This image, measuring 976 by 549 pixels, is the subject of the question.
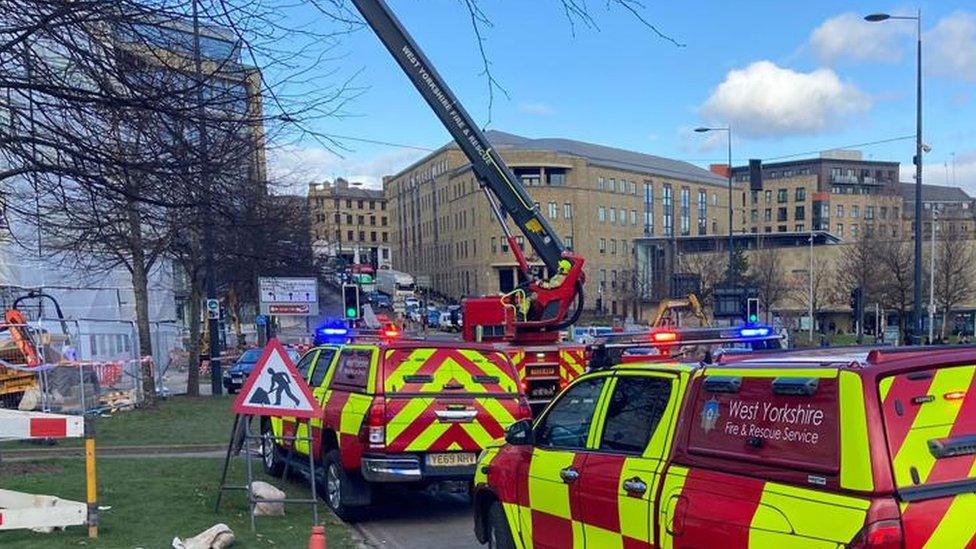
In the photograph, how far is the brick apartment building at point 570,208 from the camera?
3679 inches

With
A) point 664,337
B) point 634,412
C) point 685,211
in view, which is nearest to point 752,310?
point 664,337

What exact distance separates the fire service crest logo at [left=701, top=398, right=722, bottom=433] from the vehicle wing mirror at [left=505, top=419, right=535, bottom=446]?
74.7 inches

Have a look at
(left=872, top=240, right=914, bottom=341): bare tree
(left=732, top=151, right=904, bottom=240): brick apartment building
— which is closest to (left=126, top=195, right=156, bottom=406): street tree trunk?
(left=872, top=240, right=914, bottom=341): bare tree

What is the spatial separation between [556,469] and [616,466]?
74 centimetres

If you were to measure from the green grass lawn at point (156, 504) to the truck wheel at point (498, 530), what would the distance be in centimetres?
171

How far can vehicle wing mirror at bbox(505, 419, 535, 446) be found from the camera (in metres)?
6.21

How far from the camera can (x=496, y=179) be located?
15734mm

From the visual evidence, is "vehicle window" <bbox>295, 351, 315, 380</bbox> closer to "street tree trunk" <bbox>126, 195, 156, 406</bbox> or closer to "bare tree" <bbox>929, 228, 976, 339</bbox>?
"street tree trunk" <bbox>126, 195, 156, 406</bbox>

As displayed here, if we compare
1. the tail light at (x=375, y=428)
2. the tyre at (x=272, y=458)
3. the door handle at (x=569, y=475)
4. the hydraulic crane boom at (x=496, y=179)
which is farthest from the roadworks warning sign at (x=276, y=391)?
the hydraulic crane boom at (x=496, y=179)

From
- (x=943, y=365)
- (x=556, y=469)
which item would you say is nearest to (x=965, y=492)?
(x=943, y=365)

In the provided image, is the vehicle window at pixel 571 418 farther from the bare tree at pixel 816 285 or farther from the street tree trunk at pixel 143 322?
the bare tree at pixel 816 285

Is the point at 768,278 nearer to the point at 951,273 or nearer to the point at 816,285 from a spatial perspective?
the point at 816,285

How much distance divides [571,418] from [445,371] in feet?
11.2

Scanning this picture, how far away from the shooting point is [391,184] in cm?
13062
